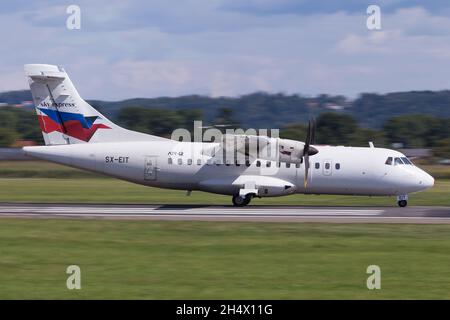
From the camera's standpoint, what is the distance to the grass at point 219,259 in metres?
14.6

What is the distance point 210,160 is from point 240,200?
2268 mm

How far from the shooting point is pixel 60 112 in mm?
33219

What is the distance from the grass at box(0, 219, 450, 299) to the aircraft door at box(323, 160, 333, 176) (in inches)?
288

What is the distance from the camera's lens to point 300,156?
32156 mm

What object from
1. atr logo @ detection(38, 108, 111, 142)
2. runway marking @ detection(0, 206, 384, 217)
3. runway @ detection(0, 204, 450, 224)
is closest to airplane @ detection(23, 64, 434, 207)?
atr logo @ detection(38, 108, 111, 142)

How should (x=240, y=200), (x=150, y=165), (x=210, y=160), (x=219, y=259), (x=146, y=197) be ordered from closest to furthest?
1. (x=219, y=259)
2. (x=150, y=165)
3. (x=210, y=160)
4. (x=240, y=200)
5. (x=146, y=197)

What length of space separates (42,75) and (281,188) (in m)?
11.9

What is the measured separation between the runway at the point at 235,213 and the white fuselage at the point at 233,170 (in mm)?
1059

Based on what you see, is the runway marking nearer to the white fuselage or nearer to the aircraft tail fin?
the white fuselage

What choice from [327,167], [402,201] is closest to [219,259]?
[327,167]

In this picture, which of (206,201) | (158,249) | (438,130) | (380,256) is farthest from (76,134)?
(438,130)

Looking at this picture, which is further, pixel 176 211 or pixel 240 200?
pixel 240 200

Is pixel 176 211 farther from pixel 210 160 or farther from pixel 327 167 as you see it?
pixel 327 167
